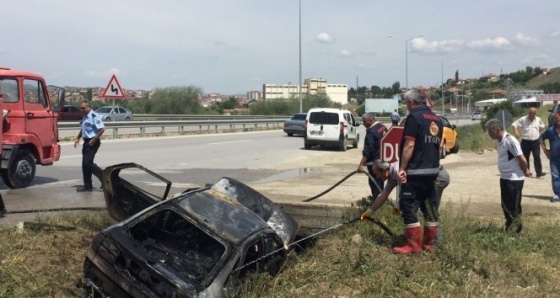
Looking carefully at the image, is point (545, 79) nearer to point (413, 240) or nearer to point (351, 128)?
point (351, 128)

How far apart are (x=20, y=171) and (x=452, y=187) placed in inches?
343

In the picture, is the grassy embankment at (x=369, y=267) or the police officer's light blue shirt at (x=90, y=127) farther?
the police officer's light blue shirt at (x=90, y=127)

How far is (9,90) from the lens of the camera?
10.8 metres

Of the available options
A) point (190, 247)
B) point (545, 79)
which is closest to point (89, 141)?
point (190, 247)

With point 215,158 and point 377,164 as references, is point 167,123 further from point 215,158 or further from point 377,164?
point 377,164

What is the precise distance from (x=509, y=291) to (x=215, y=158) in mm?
13760

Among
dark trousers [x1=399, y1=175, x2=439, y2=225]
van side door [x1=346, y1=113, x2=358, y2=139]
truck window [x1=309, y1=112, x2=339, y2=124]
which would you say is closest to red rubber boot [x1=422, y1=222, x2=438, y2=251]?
dark trousers [x1=399, y1=175, x2=439, y2=225]

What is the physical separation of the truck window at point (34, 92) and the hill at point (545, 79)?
124326mm

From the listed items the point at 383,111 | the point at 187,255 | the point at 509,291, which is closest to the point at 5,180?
the point at 187,255

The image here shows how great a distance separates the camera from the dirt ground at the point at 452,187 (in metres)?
9.22

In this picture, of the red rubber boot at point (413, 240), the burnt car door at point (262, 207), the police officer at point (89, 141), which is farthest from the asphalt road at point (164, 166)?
the red rubber boot at point (413, 240)

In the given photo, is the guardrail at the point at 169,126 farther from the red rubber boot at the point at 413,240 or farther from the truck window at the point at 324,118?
the red rubber boot at the point at 413,240

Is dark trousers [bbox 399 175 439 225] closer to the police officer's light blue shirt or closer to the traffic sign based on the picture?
the traffic sign

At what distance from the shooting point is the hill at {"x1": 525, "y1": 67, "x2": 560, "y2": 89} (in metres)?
123
